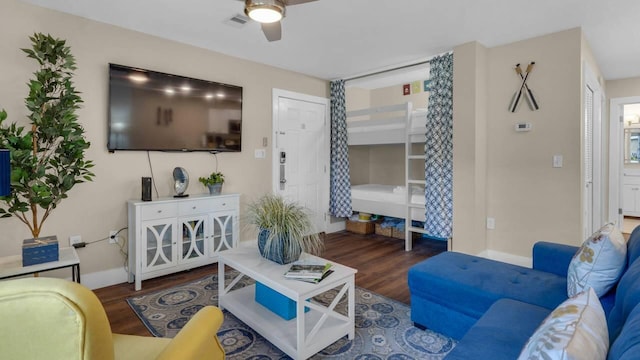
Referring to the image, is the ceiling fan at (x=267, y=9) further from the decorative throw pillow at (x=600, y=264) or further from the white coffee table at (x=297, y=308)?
the decorative throw pillow at (x=600, y=264)

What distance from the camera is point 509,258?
3645 millimetres

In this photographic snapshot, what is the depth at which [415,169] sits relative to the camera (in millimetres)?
5363

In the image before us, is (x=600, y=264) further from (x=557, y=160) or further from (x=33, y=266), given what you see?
(x=33, y=266)

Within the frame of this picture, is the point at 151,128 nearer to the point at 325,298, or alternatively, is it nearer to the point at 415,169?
the point at 325,298

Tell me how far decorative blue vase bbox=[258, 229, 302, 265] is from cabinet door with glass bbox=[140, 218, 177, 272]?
1.37m

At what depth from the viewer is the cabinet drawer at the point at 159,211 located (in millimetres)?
3076

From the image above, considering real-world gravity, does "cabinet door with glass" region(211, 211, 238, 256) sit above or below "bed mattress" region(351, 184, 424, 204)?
below

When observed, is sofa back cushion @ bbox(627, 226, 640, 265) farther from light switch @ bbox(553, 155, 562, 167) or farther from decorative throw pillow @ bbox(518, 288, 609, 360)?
light switch @ bbox(553, 155, 562, 167)

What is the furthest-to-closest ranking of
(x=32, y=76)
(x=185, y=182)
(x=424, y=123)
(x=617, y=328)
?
1. (x=424, y=123)
2. (x=185, y=182)
3. (x=32, y=76)
4. (x=617, y=328)

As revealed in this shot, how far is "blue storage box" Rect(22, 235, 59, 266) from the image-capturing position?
2.19 meters

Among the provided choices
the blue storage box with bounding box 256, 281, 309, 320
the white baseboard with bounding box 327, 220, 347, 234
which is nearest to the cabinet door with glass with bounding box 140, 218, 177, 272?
the blue storage box with bounding box 256, 281, 309, 320

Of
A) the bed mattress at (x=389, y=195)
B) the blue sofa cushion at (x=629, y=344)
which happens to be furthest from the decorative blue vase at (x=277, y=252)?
the bed mattress at (x=389, y=195)

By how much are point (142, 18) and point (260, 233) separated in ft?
7.44

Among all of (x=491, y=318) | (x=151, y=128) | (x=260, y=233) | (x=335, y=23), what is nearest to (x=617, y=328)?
(x=491, y=318)
